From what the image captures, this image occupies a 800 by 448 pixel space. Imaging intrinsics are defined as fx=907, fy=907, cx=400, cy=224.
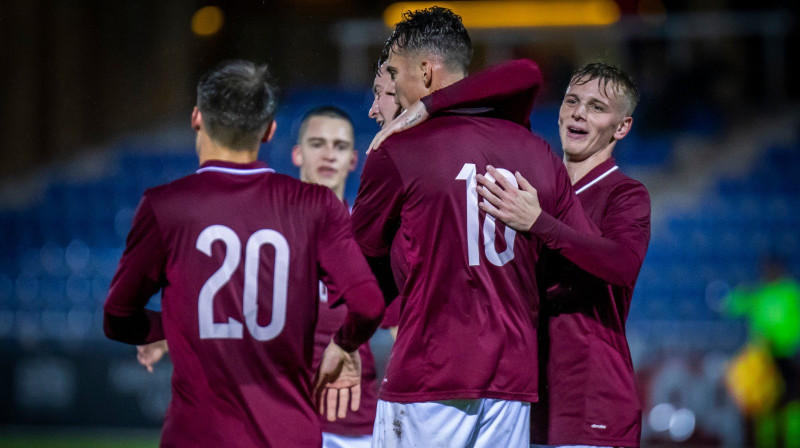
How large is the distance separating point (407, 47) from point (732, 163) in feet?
35.7

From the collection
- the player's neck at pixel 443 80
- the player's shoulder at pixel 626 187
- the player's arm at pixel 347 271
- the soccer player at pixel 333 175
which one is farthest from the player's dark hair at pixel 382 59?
the soccer player at pixel 333 175

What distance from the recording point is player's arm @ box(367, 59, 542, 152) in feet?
9.15

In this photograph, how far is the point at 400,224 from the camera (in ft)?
9.33

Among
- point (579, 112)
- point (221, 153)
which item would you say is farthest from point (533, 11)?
point (221, 153)

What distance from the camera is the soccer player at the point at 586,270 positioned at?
278 cm

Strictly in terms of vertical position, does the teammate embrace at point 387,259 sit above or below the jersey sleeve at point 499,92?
below

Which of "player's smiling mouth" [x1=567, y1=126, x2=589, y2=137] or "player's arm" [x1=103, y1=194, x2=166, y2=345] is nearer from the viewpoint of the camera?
"player's arm" [x1=103, y1=194, x2=166, y2=345]

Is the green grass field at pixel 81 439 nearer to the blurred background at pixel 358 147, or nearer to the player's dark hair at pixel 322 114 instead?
the blurred background at pixel 358 147

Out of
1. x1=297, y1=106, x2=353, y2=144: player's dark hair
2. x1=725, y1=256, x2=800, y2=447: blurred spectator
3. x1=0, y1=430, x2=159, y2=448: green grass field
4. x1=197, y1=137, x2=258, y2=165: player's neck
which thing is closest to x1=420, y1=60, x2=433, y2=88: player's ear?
x1=197, y1=137, x2=258, y2=165: player's neck

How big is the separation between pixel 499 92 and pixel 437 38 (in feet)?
0.88

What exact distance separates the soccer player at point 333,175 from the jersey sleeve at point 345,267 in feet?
4.90

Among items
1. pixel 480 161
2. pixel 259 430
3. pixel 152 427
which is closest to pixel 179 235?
pixel 259 430

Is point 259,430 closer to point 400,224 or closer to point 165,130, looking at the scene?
point 400,224

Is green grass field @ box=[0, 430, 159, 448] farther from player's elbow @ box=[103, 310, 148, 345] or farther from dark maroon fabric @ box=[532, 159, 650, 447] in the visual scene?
dark maroon fabric @ box=[532, 159, 650, 447]
